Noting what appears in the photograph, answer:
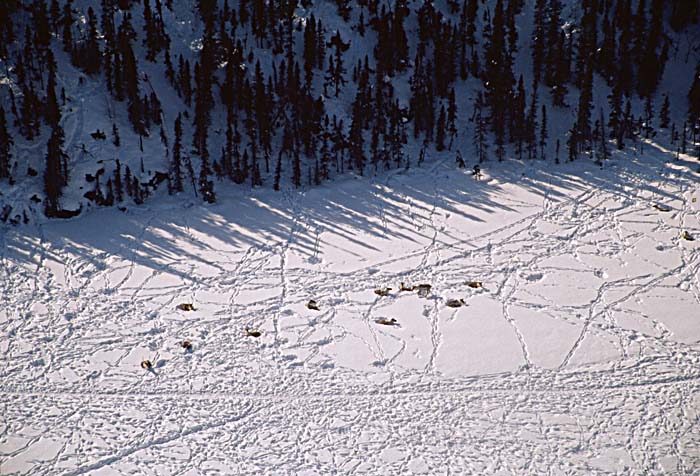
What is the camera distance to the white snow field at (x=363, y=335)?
1814 cm

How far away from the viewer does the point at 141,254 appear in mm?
30484

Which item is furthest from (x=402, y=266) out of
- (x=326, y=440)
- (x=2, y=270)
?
(x=2, y=270)

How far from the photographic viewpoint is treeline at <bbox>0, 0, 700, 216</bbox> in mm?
40562

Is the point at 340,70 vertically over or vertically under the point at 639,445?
over

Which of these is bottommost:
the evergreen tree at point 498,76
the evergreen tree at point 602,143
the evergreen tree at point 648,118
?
the evergreen tree at point 602,143

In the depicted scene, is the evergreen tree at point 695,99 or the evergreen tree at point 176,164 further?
the evergreen tree at point 695,99

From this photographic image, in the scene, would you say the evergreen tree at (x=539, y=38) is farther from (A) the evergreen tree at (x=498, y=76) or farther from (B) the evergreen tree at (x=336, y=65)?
(B) the evergreen tree at (x=336, y=65)

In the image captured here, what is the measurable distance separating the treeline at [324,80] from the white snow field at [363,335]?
566 cm

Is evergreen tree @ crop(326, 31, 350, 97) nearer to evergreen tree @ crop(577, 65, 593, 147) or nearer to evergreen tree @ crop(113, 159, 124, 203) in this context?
evergreen tree @ crop(577, 65, 593, 147)

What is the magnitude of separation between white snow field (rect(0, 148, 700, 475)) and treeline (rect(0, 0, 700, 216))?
Result: 223 inches

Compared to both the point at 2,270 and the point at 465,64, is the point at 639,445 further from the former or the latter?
the point at 465,64

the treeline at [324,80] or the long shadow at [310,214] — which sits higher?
the treeline at [324,80]

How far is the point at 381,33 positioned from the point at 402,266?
29.1m

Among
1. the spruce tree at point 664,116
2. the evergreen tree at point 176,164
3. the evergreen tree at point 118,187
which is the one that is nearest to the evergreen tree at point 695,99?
the spruce tree at point 664,116
